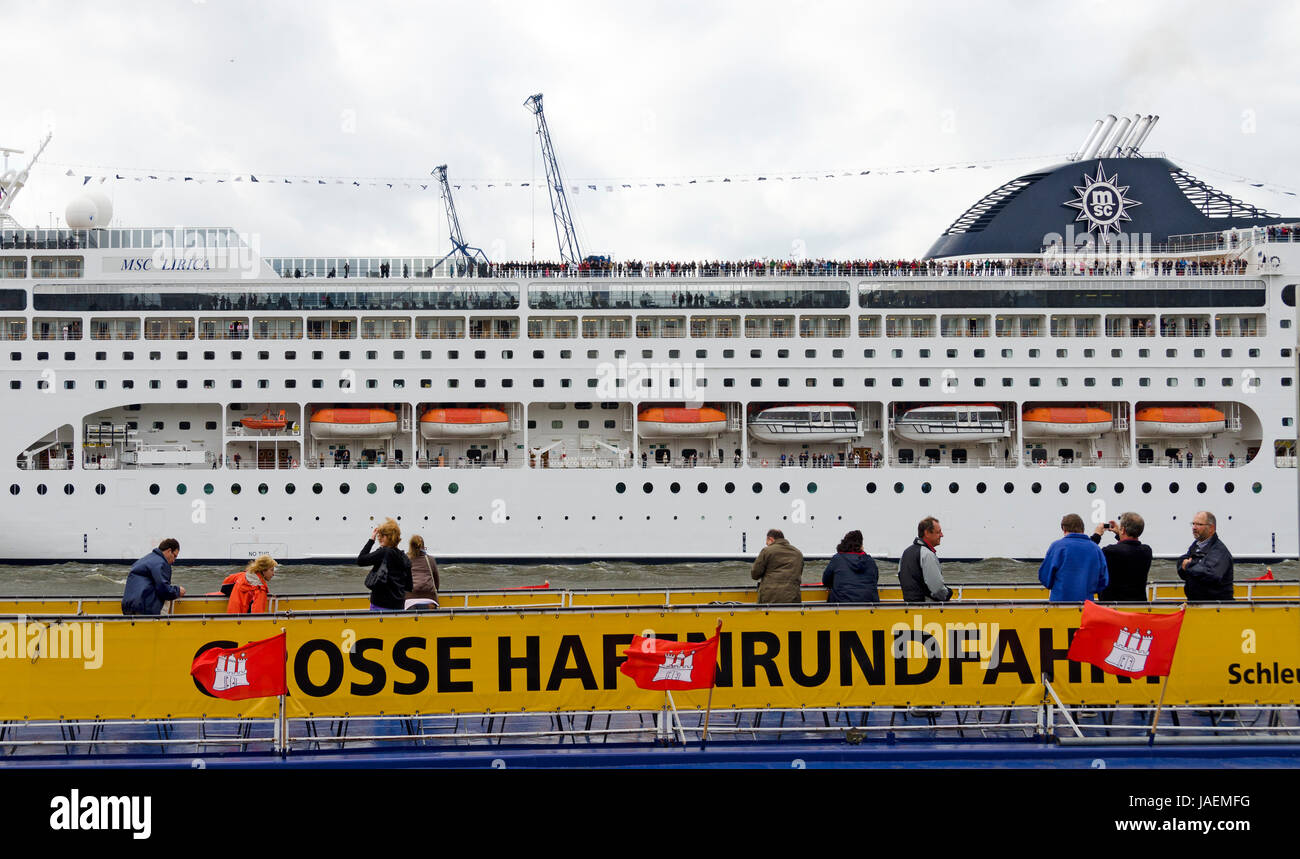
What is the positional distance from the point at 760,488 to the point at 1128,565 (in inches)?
667

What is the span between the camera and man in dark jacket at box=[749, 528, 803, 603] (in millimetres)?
6863

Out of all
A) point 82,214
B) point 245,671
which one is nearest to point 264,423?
point 82,214

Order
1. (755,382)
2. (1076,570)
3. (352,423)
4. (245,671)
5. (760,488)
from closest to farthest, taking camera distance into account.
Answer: (245,671) < (1076,570) < (760,488) < (352,423) < (755,382)

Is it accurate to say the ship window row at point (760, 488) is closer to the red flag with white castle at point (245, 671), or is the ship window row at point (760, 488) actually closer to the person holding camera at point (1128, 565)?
the person holding camera at point (1128, 565)

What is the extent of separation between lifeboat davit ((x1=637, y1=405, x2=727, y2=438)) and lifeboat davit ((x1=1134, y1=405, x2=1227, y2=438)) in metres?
11.7

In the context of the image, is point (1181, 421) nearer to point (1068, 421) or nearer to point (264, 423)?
point (1068, 421)

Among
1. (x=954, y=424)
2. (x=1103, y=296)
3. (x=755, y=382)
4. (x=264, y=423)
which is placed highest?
(x=1103, y=296)

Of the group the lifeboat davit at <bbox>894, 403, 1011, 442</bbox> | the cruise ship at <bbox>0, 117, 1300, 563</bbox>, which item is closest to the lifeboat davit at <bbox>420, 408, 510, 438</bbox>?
the cruise ship at <bbox>0, 117, 1300, 563</bbox>

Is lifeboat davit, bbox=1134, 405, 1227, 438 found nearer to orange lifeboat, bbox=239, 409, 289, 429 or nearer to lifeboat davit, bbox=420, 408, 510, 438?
lifeboat davit, bbox=420, 408, 510, 438

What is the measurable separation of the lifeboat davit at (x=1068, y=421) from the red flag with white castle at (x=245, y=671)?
23.0 meters

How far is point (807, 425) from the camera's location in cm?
2439

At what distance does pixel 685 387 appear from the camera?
80.6 feet

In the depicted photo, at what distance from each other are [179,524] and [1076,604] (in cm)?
2279
